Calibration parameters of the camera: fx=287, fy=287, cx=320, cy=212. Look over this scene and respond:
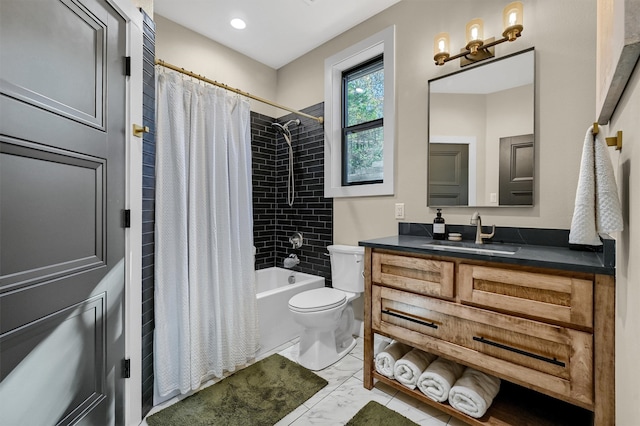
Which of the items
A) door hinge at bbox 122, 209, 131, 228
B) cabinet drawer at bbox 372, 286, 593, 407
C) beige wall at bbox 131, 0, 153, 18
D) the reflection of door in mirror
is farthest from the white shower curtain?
the reflection of door in mirror

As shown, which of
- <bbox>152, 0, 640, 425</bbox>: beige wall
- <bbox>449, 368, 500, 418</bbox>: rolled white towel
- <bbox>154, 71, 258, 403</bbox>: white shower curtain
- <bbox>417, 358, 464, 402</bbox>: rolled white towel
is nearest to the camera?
<bbox>152, 0, 640, 425</bbox>: beige wall

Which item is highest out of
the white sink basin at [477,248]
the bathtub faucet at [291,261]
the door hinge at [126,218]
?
the door hinge at [126,218]

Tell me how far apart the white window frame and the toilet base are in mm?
1206

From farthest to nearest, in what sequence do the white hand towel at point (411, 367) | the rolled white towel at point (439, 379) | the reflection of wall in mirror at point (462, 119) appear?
1. the reflection of wall in mirror at point (462, 119)
2. the white hand towel at point (411, 367)
3. the rolled white towel at point (439, 379)

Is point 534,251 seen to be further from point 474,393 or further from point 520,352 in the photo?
point 474,393

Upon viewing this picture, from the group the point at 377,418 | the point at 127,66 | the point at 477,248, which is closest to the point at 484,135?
the point at 477,248

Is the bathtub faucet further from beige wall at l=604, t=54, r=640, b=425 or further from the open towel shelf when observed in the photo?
the open towel shelf

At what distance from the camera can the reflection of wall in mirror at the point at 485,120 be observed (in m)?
1.76

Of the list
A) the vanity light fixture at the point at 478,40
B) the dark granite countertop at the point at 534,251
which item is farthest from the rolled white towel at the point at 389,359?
the vanity light fixture at the point at 478,40

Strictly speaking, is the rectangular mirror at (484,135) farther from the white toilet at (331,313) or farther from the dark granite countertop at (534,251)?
the white toilet at (331,313)

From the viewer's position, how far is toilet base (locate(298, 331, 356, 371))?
204 cm

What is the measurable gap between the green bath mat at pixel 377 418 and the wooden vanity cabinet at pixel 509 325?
14 cm

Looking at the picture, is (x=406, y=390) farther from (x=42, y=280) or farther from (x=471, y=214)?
(x=42, y=280)

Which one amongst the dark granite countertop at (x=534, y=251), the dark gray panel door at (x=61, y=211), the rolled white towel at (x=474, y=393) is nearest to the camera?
the dark gray panel door at (x=61, y=211)
